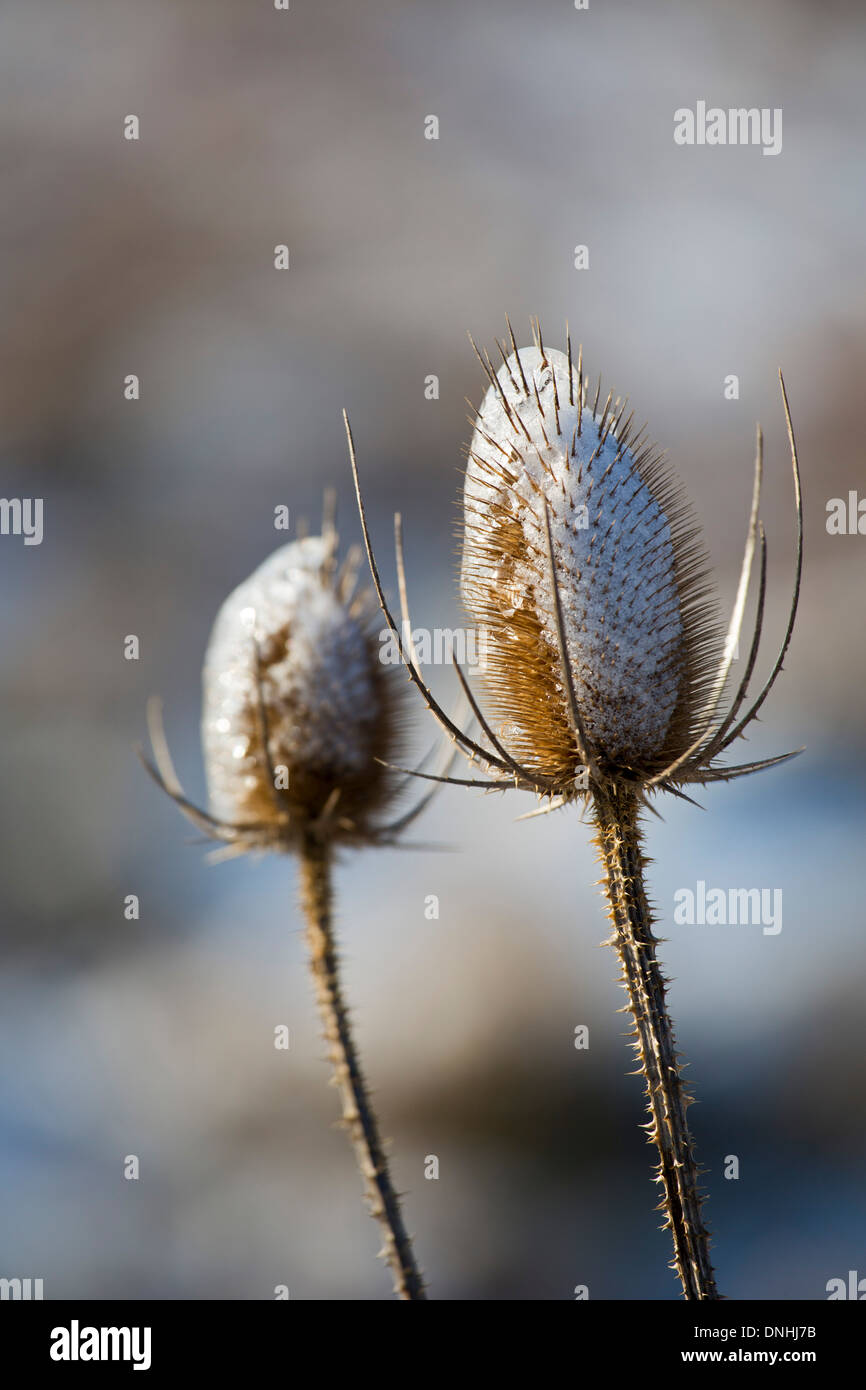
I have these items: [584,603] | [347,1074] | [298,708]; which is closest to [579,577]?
[584,603]

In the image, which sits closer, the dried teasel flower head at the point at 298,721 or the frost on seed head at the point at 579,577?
the frost on seed head at the point at 579,577

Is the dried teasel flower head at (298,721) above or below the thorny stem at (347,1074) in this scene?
above

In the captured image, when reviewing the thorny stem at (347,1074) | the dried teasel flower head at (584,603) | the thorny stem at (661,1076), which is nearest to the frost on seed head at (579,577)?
the dried teasel flower head at (584,603)

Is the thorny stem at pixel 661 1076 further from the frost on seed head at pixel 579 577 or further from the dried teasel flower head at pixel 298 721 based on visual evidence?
the dried teasel flower head at pixel 298 721

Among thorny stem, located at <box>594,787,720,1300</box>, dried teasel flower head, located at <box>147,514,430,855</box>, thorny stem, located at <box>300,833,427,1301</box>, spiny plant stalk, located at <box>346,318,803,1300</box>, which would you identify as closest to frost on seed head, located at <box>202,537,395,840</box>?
dried teasel flower head, located at <box>147,514,430,855</box>

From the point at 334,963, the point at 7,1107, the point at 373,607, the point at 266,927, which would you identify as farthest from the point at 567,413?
the point at 7,1107

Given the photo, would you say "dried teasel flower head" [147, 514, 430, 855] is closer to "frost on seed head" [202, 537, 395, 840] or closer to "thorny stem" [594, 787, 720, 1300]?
"frost on seed head" [202, 537, 395, 840]
